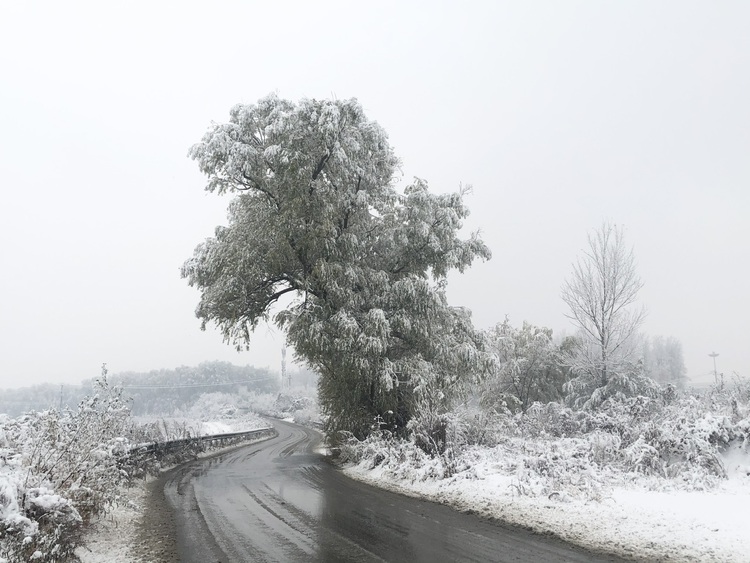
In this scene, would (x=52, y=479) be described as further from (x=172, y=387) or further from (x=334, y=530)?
(x=172, y=387)

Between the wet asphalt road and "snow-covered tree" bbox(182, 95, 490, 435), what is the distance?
17.0ft

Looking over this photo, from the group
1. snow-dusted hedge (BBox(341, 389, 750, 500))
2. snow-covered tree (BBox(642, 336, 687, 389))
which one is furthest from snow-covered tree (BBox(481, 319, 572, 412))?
snow-covered tree (BBox(642, 336, 687, 389))

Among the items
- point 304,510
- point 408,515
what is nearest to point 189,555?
point 304,510

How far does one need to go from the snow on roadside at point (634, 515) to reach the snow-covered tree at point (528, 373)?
82.4ft

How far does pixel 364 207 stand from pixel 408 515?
1307cm

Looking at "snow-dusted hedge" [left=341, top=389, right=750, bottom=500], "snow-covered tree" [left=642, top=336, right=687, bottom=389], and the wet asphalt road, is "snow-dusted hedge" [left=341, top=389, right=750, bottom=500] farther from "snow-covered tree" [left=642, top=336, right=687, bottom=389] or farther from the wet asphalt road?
"snow-covered tree" [left=642, top=336, right=687, bottom=389]

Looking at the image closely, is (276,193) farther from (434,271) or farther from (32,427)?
(32,427)

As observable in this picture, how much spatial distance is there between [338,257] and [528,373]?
74.9 ft

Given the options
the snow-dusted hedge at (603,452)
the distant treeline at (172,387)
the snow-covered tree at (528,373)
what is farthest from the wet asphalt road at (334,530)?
the distant treeline at (172,387)

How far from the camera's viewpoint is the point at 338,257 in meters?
18.5

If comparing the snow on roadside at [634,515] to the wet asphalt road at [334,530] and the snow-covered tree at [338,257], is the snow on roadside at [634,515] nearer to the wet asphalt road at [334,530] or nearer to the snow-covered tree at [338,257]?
the wet asphalt road at [334,530]

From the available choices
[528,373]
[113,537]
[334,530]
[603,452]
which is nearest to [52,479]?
[113,537]

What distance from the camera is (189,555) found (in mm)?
7449

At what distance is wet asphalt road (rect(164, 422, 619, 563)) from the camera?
7.04 metres
